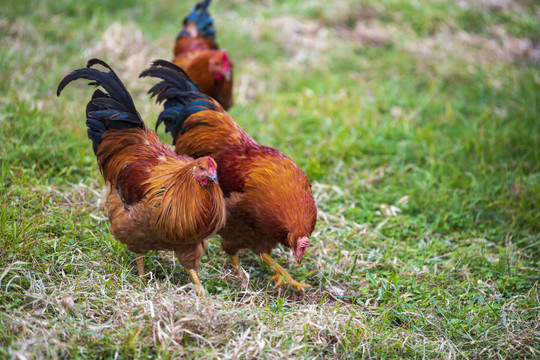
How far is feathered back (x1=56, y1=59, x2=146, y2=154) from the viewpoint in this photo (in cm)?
334

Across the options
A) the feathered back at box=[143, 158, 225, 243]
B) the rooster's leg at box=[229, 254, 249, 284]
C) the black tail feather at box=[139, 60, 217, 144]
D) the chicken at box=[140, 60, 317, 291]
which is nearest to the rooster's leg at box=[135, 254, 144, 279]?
the feathered back at box=[143, 158, 225, 243]

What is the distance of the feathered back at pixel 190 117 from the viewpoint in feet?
12.6

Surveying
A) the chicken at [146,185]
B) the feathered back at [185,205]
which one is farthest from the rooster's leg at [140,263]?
the feathered back at [185,205]

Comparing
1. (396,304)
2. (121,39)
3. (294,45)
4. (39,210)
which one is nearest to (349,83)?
(294,45)

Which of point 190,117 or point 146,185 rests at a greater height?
point 190,117

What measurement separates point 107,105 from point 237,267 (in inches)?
64.6

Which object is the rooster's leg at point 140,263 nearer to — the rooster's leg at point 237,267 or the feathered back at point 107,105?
the rooster's leg at point 237,267

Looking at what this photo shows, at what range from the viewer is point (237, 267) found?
3.80 m

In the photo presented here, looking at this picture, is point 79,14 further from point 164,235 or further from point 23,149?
point 164,235

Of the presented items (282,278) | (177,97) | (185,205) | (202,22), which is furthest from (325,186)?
(202,22)

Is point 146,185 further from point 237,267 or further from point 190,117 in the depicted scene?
point 237,267

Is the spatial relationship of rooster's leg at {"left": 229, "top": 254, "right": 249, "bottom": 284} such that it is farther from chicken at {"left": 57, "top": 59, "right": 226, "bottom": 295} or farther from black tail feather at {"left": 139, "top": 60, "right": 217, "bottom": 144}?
black tail feather at {"left": 139, "top": 60, "right": 217, "bottom": 144}

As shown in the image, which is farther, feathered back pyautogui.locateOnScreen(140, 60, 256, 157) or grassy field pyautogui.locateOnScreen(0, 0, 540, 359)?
feathered back pyautogui.locateOnScreen(140, 60, 256, 157)

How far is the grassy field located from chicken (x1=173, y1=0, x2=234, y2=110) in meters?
0.75
